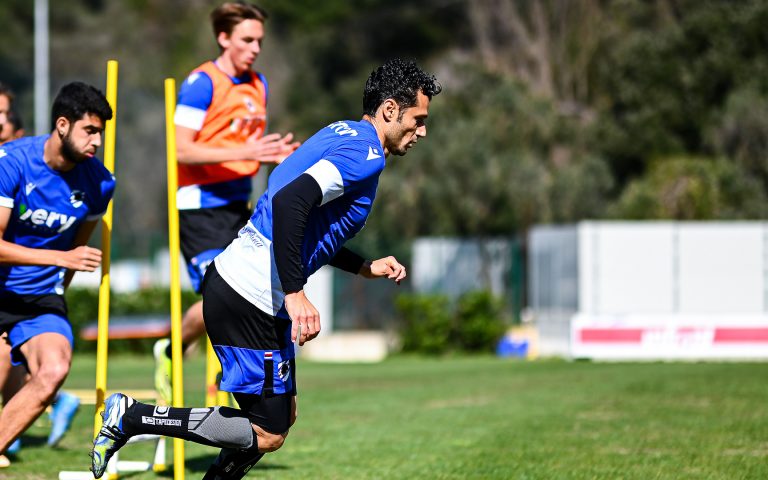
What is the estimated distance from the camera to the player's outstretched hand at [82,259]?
Result: 5922 mm

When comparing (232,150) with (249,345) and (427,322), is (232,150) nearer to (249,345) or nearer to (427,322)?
(249,345)

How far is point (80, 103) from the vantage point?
6.02 meters

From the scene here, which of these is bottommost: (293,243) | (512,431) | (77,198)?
(512,431)

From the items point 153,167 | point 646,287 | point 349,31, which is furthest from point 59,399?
point 349,31

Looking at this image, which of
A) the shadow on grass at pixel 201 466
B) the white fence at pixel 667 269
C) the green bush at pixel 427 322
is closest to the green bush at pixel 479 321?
the green bush at pixel 427 322

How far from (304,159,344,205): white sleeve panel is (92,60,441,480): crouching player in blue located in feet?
0.26

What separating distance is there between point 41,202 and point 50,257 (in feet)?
1.50

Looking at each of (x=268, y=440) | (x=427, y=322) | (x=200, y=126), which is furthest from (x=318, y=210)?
(x=427, y=322)

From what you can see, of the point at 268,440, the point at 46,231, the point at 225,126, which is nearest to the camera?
the point at 268,440

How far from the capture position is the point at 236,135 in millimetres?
7496

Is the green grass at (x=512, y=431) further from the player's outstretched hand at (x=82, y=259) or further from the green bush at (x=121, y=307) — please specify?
the green bush at (x=121, y=307)

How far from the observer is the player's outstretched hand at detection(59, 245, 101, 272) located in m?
5.92

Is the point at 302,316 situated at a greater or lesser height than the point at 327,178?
lesser

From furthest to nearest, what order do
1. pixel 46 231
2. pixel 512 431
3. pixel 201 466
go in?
1. pixel 512 431
2. pixel 201 466
3. pixel 46 231
